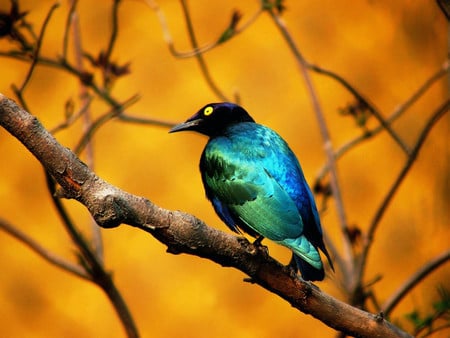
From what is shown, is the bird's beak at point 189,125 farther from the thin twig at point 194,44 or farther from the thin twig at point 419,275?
the thin twig at point 419,275

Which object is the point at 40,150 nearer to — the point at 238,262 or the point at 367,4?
the point at 238,262

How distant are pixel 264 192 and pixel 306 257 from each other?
284mm

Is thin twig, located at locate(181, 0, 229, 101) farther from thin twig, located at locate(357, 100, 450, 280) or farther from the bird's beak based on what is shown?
thin twig, located at locate(357, 100, 450, 280)

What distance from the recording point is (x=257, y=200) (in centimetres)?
240

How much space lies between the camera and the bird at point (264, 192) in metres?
2.29

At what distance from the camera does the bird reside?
2.29 metres

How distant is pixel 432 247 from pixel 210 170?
1543 millimetres

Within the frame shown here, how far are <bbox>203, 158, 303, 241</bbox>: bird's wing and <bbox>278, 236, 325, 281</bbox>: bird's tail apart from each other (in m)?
0.03

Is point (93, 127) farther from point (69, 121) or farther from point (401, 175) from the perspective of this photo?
point (401, 175)

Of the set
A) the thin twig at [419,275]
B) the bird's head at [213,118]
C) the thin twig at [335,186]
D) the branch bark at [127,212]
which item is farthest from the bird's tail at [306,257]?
the bird's head at [213,118]

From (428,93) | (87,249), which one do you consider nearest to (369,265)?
(428,93)

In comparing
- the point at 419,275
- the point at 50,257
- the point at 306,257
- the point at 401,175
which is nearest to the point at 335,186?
the point at 401,175

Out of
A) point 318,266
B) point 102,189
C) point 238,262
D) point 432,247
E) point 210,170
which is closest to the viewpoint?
point 102,189

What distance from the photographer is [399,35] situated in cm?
380
